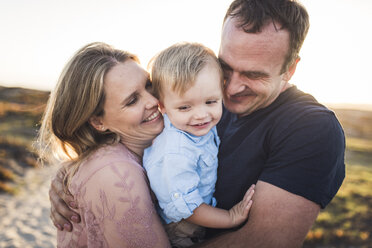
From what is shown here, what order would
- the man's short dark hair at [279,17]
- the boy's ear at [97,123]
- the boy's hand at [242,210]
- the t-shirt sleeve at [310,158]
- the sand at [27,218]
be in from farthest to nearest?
the sand at [27,218]
the boy's ear at [97,123]
the man's short dark hair at [279,17]
the boy's hand at [242,210]
the t-shirt sleeve at [310,158]

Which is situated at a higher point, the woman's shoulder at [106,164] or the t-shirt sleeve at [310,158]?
the t-shirt sleeve at [310,158]

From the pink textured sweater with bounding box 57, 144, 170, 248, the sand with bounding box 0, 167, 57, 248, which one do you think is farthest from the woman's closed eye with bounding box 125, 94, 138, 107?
the sand with bounding box 0, 167, 57, 248

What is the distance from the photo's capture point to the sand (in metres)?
5.74

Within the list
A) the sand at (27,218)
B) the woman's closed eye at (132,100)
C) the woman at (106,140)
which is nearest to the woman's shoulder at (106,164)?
the woman at (106,140)

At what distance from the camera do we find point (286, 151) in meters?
1.85

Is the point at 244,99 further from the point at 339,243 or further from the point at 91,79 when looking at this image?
the point at 339,243

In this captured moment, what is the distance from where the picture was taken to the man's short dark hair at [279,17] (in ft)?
6.88

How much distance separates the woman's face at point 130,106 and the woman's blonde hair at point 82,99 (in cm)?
6

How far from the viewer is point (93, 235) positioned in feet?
6.18

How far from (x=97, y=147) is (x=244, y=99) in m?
1.33

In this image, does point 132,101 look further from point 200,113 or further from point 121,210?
point 121,210

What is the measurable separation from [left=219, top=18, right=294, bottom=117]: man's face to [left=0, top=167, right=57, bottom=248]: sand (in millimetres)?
5536

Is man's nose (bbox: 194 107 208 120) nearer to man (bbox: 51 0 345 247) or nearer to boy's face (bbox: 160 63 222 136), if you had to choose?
boy's face (bbox: 160 63 222 136)

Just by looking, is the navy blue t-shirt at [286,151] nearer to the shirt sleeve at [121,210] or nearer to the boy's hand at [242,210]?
the boy's hand at [242,210]
